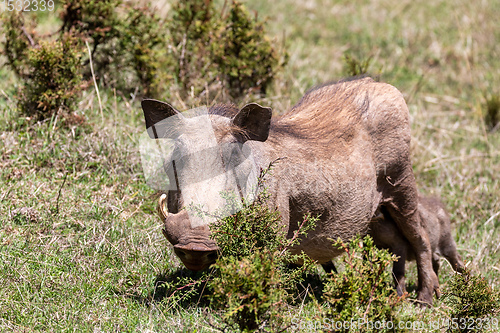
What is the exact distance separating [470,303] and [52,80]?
3614mm

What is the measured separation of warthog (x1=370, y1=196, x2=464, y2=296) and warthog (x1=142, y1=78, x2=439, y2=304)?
3.9 inches

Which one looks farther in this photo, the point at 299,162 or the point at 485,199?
the point at 485,199

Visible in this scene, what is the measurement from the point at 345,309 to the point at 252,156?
1.13m

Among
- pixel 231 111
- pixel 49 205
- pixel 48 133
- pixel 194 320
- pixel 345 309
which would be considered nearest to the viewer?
pixel 345 309

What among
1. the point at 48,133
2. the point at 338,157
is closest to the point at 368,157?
the point at 338,157

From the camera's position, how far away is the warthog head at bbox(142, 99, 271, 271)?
3.03 meters

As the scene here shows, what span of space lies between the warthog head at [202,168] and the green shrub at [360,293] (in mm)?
638

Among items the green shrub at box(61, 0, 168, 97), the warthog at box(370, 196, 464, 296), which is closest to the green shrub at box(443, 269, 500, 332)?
the warthog at box(370, 196, 464, 296)

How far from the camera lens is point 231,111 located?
3646 mm

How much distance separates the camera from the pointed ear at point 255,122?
3371 mm

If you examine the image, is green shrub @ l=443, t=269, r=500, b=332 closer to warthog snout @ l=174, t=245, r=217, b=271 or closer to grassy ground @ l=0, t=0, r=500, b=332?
grassy ground @ l=0, t=0, r=500, b=332

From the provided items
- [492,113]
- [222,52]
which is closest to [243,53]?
[222,52]

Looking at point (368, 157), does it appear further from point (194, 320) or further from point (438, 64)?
point (438, 64)

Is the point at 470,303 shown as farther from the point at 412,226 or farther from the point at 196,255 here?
the point at 196,255
